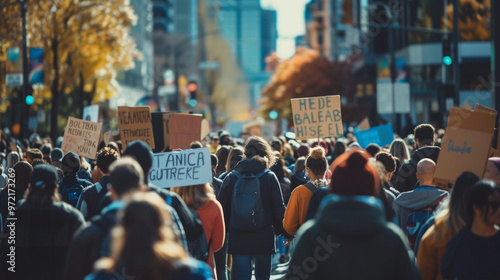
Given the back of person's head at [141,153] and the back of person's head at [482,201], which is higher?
the back of person's head at [141,153]

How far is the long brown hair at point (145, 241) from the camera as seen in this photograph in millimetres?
3885

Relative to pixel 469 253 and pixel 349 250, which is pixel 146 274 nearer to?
pixel 349 250

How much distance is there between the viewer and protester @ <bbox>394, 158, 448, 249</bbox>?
23.7 feet

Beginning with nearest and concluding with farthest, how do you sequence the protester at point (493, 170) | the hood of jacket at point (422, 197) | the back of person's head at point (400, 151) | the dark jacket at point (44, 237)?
1. the dark jacket at point (44, 237)
2. the protester at point (493, 170)
3. the hood of jacket at point (422, 197)
4. the back of person's head at point (400, 151)

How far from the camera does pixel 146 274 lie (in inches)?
158

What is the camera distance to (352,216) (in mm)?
4574

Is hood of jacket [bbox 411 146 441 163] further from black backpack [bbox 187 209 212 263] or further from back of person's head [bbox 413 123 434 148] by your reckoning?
black backpack [bbox 187 209 212 263]

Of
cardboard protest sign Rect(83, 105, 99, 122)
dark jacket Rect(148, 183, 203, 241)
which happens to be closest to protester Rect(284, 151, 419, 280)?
dark jacket Rect(148, 183, 203, 241)

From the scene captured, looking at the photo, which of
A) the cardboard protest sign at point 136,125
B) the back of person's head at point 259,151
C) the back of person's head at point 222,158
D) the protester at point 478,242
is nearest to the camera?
the protester at point 478,242

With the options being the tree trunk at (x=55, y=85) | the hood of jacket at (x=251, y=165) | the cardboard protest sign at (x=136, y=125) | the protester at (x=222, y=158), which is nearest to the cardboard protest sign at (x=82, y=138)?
the cardboard protest sign at (x=136, y=125)

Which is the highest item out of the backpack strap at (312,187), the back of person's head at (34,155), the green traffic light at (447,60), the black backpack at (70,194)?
the green traffic light at (447,60)

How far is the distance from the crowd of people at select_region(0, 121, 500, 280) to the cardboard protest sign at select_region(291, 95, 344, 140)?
4.30 m

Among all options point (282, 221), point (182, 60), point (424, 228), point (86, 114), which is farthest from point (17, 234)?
point (182, 60)

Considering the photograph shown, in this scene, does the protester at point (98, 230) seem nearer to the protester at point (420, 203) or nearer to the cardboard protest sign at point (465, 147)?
the protester at point (420, 203)
